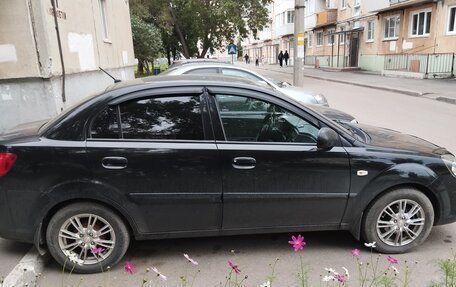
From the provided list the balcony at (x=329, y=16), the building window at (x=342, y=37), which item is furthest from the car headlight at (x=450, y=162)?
the balcony at (x=329, y=16)

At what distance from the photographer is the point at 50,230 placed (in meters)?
3.29

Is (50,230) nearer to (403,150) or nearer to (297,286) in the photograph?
(297,286)

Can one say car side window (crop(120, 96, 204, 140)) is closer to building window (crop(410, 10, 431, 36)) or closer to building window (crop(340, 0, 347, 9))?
building window (crop(410, 10, 431, 36))

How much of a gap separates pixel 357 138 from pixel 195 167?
1519 millimetres

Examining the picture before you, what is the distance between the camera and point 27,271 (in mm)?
3270

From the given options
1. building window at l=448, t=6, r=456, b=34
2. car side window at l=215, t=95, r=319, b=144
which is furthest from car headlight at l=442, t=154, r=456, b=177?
building window at l=448, t=6, r=456, b=34

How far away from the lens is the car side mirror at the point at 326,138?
10.9 ft

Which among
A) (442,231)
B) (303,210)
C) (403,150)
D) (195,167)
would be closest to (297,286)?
(303,210)

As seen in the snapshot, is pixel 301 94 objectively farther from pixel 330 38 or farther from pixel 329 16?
pixel 330 38

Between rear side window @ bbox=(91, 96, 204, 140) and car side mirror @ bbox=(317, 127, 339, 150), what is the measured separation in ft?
3.27

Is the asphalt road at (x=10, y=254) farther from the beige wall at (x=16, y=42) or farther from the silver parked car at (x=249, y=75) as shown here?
the silver parked car at (x=249, y=75)

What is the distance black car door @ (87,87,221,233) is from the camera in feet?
10.6

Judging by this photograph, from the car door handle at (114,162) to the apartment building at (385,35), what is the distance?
20912 mm

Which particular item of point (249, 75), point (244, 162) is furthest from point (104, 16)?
point (244, 162)
